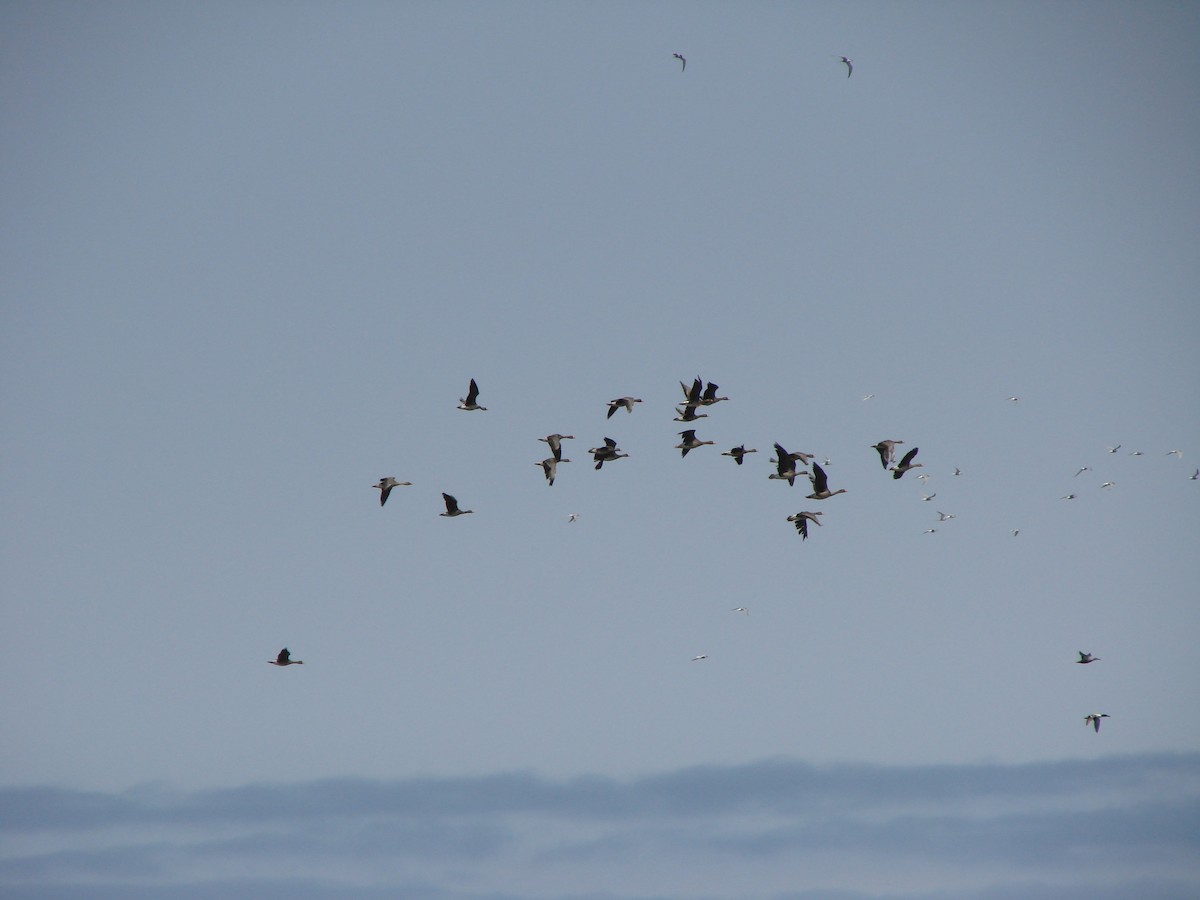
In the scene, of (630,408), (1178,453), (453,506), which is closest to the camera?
(630,408)

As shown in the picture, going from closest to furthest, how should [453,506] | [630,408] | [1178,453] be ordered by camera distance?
[630,408], [453,506], [1178,453]

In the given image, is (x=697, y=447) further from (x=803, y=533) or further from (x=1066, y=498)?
(x=1066, y=498)

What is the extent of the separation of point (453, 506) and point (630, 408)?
9745 millimetres

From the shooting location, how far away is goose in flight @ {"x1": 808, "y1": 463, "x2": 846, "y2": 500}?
80.6m

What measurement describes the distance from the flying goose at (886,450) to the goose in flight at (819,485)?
8.22ft

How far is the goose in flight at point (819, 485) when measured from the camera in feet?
264

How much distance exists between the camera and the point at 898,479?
8019 centimetres

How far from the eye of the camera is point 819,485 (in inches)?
3194

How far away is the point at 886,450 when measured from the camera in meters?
79.8

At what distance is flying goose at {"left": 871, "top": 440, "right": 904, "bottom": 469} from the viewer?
261ft

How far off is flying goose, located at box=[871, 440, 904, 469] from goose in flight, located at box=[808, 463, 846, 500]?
2.50 metres

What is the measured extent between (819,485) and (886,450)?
126 inches

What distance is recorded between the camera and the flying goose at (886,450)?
79438 millimetres

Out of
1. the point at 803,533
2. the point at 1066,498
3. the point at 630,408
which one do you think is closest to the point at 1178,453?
the point at 1066,498
